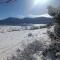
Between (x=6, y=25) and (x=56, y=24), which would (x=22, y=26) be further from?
(x=56, y=24)

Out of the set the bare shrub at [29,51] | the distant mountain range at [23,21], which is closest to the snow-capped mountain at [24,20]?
the distant mountain range at [23,21]

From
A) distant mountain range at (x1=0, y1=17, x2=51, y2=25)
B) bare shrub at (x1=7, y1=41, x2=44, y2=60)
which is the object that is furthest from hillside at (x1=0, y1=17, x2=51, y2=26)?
bare shrub at (x1=7, y1=41, x2=44, y2=60)

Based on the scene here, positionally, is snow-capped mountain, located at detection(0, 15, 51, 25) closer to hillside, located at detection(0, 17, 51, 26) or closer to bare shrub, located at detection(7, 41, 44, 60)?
hillside, located at detection(0, 17, 51, 26)

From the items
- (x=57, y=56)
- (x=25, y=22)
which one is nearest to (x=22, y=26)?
(x=25, y=22)

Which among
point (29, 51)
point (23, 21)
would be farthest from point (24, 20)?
point (29, 51)

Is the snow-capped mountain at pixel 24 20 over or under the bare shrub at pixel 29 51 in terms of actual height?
over

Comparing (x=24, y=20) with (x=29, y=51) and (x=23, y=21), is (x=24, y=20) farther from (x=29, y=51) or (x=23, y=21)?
(x=29, y=51)

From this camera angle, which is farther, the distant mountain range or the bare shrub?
the distant mountain range

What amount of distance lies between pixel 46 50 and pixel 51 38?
5.73ft

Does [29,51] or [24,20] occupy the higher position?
[24,20]

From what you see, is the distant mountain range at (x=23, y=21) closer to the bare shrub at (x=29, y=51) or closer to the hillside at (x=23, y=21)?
the hillside at (x=23, y=21)

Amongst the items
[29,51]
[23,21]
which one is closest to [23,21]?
[23,21]

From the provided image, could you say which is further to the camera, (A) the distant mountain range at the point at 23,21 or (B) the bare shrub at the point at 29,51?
(A) the distant mountain range at the point at 23,21

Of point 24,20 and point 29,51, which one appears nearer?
point 29,51
